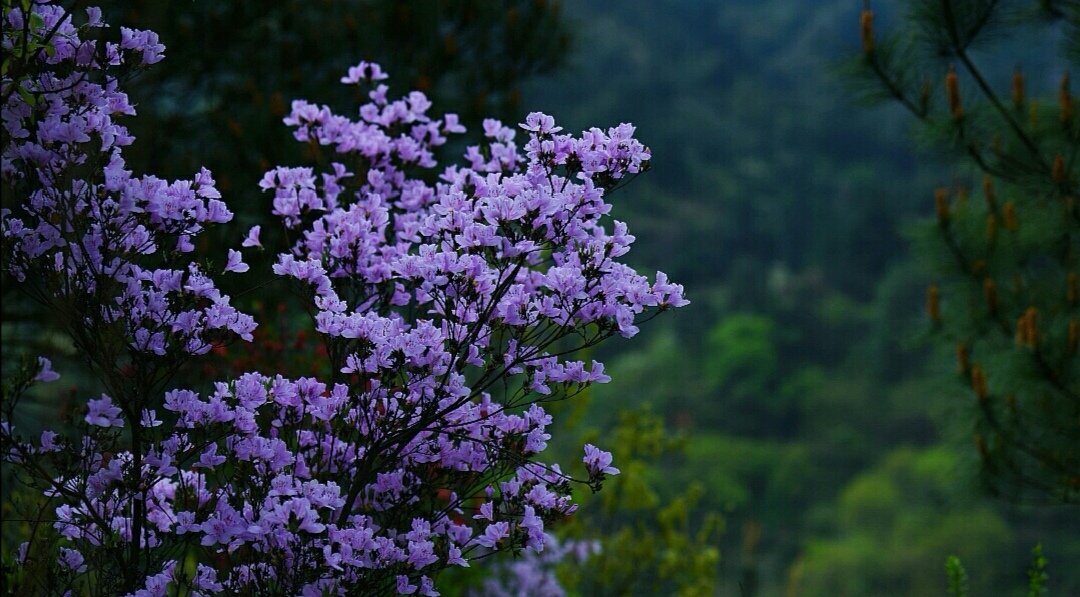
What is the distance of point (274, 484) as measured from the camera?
203 cm

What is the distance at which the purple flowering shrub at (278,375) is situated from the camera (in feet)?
6.64

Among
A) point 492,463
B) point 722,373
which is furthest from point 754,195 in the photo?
point 492,463

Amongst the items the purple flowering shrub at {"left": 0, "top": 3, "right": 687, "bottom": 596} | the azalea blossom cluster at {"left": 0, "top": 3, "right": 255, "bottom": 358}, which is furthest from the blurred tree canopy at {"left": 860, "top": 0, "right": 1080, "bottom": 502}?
the azalea blossom cluster at {"left": 0, "top": 3, "right": 255, "bottom": 358}

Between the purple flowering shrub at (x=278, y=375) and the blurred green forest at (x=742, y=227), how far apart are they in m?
0.84

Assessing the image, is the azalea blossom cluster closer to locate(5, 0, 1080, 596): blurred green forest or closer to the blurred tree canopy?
locate(5, 0, 1080, 596): blurred green forest

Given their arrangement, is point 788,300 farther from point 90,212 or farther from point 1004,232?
point 90,212

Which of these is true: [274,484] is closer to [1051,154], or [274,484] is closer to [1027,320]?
[1027,320]

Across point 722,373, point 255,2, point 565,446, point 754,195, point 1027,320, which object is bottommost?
point 1027,320

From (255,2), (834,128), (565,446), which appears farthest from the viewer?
(834,128)

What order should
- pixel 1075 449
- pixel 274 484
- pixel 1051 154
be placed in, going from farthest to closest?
pixel 1051 154, pixel 1075 449, pixel 274 484

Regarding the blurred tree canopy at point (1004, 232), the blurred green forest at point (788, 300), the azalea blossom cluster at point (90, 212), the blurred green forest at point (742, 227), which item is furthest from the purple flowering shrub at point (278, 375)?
the blurred green forest at point (788, 300)

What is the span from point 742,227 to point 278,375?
134 ft

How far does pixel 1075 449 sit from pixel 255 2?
15.0 ft

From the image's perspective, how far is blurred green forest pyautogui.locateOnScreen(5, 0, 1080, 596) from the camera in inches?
216
